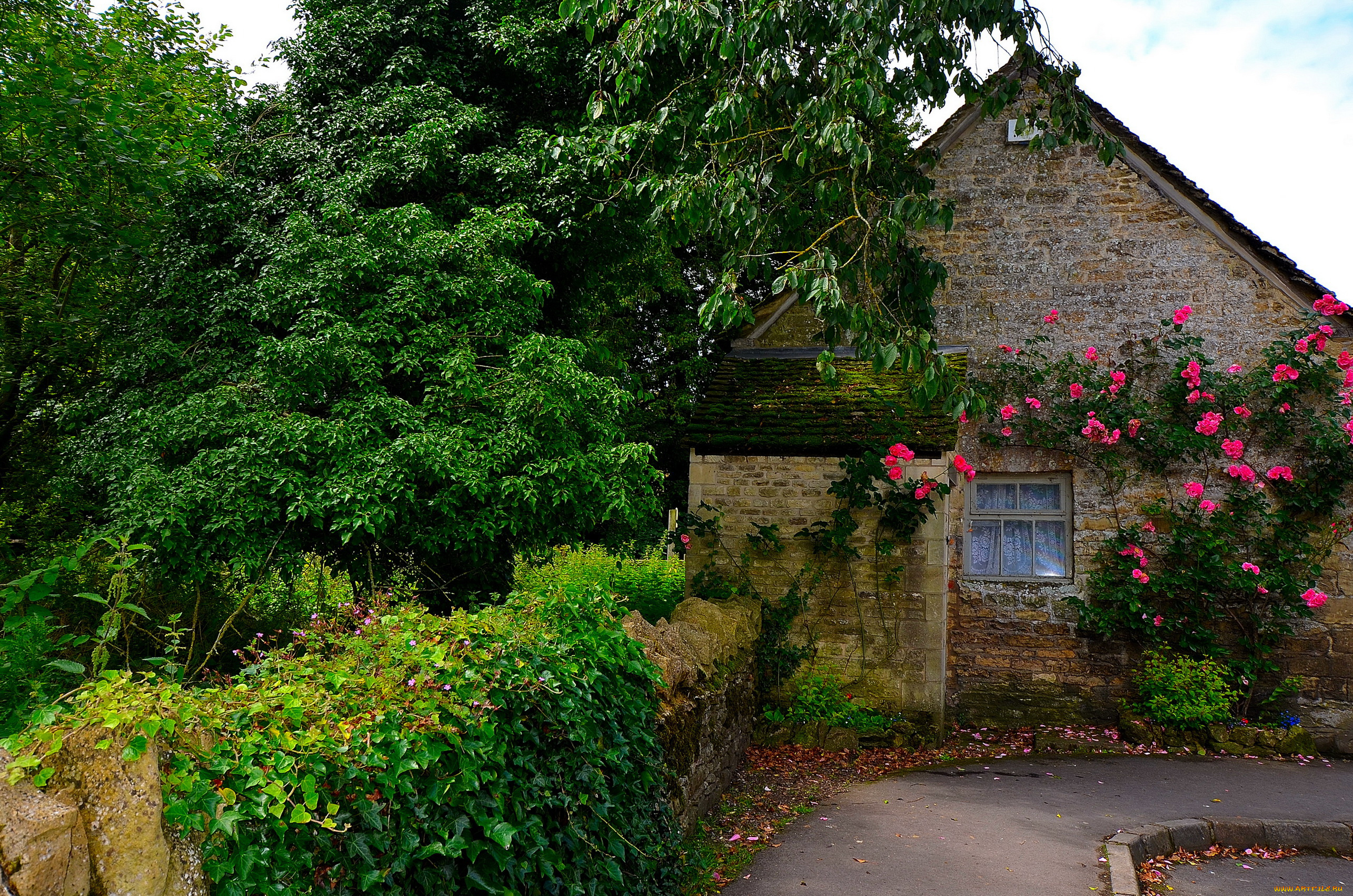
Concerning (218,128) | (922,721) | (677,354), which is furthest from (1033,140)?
(677,354)

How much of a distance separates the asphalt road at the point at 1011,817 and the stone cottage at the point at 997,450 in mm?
1332

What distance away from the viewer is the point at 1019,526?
33.8 feet

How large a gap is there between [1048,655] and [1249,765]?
2.15 m

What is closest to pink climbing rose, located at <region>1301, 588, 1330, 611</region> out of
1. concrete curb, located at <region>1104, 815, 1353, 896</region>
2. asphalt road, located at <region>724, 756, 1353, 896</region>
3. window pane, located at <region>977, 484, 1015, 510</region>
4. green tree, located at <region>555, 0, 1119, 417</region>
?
asphalt road, located at <region>724, 756, 1353, 896</region>

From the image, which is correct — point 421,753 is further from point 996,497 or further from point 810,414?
point 996,497

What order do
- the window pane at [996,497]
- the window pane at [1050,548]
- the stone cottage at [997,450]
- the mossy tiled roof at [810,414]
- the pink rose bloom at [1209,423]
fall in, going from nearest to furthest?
the stone cottage at [997,450] → the mossy tiled roof at [810,414] → the pink rose bloom at [1209,423] → the window pane at [1050,548] → the window pane at [996,497]

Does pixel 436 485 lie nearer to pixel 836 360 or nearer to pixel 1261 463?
pixel 836 360

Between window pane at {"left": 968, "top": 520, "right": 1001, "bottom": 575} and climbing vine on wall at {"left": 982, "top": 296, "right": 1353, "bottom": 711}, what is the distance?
1.01 meters

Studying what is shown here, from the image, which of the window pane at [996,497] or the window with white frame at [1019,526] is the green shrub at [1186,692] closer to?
the window with white frame at [1019,526]

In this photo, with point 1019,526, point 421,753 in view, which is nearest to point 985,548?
point 1019,526

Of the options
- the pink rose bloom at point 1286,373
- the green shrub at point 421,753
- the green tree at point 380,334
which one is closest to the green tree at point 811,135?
the green tree at point 380,334

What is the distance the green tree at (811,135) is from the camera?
19.0 feet

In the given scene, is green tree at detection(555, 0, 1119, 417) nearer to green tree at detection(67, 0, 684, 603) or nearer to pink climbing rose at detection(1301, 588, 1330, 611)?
green tree at detection(67, 0, 684, 603)

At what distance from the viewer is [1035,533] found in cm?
1023
